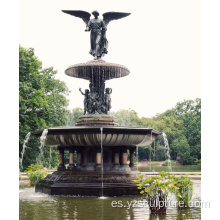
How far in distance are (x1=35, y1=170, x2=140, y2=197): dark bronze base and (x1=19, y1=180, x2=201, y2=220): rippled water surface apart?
3.36 ft

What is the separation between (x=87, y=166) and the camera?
38.6ft

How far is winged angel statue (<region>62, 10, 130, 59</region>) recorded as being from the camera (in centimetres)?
1348

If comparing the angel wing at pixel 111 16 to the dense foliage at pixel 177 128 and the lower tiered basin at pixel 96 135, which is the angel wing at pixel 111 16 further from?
the dense foliage at pixel 177 128

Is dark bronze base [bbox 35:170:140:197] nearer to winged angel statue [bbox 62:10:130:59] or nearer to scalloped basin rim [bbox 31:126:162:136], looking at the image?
scalloped basin rim [bbox 31:126:162:136]

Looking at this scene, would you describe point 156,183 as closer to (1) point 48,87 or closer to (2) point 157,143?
(1) point 48,87

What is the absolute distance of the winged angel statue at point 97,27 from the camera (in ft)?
44.2

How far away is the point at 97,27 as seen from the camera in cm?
1347

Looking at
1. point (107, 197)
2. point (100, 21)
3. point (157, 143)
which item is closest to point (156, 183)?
point (107, 197)

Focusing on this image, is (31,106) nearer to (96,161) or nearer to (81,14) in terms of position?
(81,14)

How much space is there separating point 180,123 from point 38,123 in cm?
3905

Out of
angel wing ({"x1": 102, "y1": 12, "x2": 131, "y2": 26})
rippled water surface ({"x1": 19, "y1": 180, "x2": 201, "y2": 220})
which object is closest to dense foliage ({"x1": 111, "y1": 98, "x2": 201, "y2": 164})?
angel wing ({"x1": 102, "y1": 12, "x2": 131, "y2": 26})

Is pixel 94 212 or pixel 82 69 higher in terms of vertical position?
pixel 82 69

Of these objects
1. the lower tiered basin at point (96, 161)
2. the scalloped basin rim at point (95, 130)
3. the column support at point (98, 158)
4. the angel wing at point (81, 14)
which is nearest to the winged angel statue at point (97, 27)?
the angel wing at point (81, 14)

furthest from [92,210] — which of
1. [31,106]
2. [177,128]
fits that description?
Answer: [177,128]
